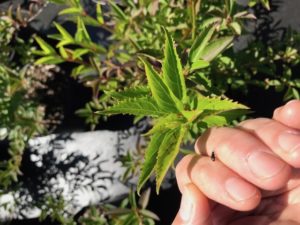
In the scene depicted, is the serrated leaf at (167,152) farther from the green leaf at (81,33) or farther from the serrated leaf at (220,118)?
the green leaf at (81,33)

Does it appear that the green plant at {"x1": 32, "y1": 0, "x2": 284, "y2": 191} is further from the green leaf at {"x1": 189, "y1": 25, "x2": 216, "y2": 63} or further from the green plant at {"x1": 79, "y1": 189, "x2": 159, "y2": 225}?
the green plant at {"x1": 79, "y1": 189, "x2": 159, "y2": 225}

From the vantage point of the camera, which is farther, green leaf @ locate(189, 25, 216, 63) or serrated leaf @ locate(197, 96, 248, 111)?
green leaf @ locate(189, 25, 216, 63)

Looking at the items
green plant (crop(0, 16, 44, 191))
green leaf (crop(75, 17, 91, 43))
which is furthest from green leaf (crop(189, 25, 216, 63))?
green plant (crop(0, 16, 44, 191))

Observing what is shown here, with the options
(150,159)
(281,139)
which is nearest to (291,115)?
(281,139)

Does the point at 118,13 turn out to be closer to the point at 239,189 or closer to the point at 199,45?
the point at 199,45

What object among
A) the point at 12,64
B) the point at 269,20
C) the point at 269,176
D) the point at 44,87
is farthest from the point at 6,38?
the point at 269,176
